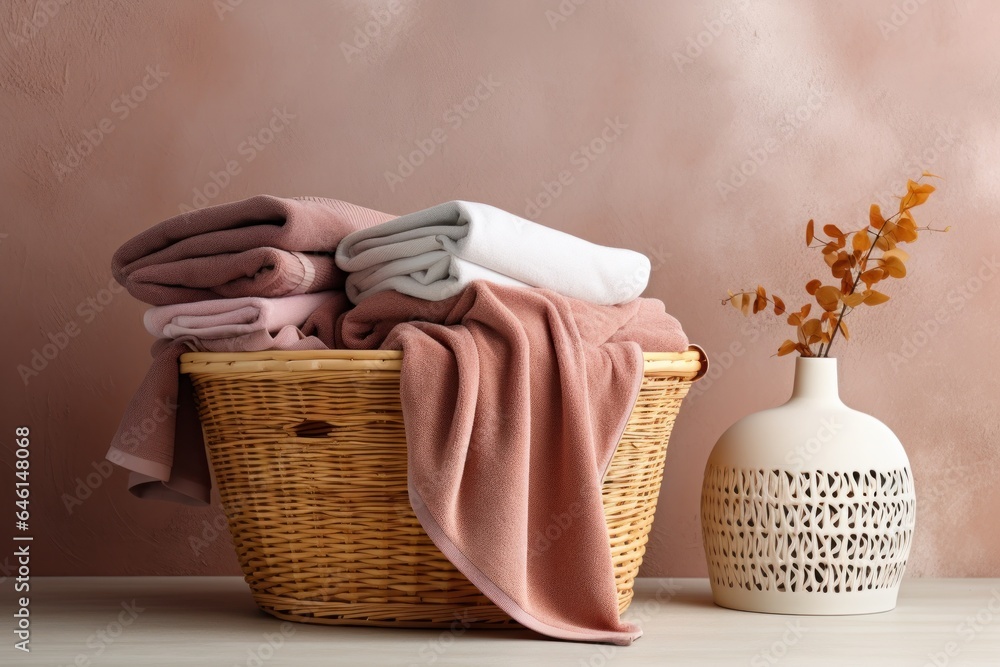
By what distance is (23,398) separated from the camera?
1370 millimetres

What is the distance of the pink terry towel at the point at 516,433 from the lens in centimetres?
87

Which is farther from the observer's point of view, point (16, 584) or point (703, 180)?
point (703, 180)

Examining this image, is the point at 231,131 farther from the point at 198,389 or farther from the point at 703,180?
the point at 703,180

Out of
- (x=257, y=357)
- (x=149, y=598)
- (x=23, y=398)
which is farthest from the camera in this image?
(x=23, y=398)

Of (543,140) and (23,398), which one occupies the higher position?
(543,140)

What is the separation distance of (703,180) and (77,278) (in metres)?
0.92

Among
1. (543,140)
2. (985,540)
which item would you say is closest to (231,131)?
(543,140)

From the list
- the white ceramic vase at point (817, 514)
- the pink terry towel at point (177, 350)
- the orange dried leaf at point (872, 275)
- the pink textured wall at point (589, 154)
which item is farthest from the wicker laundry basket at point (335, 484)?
the pink textured wall at point (589, 154)

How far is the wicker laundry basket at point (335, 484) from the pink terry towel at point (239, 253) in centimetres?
8

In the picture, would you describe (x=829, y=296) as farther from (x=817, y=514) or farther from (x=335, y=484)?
(x=335, y=484)

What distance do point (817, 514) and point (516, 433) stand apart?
411 millimetres

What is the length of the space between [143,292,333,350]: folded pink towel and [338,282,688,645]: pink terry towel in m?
0.05

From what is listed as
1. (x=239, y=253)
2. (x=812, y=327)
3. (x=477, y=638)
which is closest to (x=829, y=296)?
(x=812, y=327)

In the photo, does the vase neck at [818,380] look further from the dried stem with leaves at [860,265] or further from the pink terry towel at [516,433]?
the pink terry towel at [516,433]
